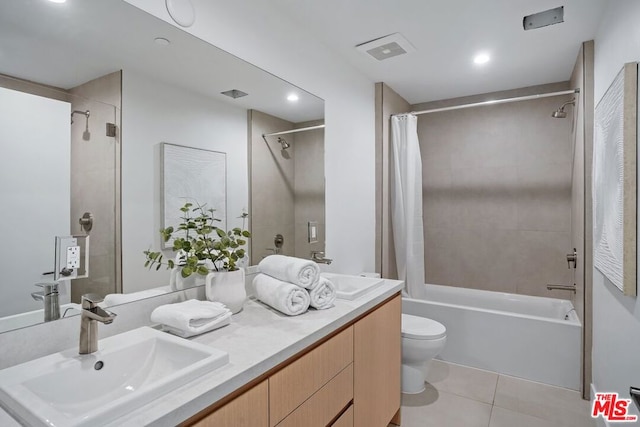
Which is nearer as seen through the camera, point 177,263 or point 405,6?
point 177,263

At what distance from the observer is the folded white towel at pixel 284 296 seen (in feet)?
4.87

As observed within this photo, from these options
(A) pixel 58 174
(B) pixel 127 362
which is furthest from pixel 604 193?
(A) pixel 58 174

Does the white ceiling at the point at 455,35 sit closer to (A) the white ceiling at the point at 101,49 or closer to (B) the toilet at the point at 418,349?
(A) the white ceiling at the point at 101,49

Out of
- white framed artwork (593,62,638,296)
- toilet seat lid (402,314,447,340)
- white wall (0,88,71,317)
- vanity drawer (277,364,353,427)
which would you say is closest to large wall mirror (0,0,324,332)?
white wall (0,88,71,317)

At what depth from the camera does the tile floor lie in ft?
6.99

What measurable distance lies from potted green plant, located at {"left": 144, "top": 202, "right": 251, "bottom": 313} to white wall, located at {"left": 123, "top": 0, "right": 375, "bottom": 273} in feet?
2.78

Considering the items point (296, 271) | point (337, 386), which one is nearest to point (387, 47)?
point (296, 271)

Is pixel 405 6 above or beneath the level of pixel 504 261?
above

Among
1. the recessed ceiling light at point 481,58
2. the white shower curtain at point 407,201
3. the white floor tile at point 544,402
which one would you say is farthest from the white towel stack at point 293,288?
the recessed ceiling light at point 481,58

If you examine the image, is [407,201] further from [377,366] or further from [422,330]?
[377,366]

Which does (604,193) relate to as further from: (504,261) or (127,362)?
(127,362)

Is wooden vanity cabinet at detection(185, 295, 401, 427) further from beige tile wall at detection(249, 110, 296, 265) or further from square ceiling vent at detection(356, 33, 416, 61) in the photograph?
square ceiling vent at detection(356, 33, 416, 61)

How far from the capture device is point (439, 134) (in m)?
3.92

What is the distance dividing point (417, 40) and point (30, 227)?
2.46m
